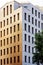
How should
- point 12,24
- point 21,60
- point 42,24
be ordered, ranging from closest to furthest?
point 21,60 < point 12,24 < point 42,24

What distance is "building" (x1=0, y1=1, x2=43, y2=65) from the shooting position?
77062mm

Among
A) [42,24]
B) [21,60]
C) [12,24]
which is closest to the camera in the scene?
[21,60]

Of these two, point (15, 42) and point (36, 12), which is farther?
point (36, 12)

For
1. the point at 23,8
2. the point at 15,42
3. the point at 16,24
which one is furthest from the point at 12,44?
the point at 23,8

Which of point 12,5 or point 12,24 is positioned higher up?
point 12,5

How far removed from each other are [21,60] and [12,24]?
12728mm

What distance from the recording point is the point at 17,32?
78.4 meters

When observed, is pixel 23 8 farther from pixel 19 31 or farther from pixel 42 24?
pixel 42 24

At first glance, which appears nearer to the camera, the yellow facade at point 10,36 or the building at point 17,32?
the building at point 17,32

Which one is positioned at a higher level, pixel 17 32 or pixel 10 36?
pixel 17 32

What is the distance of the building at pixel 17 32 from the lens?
253 ft

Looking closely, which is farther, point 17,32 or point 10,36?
point 10,36

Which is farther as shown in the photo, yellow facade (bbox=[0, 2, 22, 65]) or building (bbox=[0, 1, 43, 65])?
yellow facade (bbox=[0, 2, 22, 65])

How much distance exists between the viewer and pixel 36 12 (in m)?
86.1
